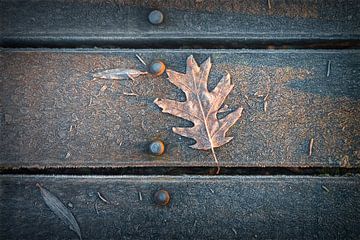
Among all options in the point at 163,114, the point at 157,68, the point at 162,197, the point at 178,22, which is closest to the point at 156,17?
the point at 178,22

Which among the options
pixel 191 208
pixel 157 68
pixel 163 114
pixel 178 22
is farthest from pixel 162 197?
pixel 178 22

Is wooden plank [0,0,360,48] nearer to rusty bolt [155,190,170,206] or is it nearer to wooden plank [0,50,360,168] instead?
wooden plank [0,50,360,168]

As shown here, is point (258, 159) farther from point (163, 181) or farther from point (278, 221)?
point (163, 181)

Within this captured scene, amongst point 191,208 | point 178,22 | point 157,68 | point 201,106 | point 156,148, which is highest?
point 178,22

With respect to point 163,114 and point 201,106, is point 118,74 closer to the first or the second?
point 163,114

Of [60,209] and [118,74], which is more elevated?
[118,74]

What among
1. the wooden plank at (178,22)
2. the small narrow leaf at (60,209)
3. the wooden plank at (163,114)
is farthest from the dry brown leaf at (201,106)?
the small narrow leaf at (60,209)

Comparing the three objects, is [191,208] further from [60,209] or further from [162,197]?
[60,209]
